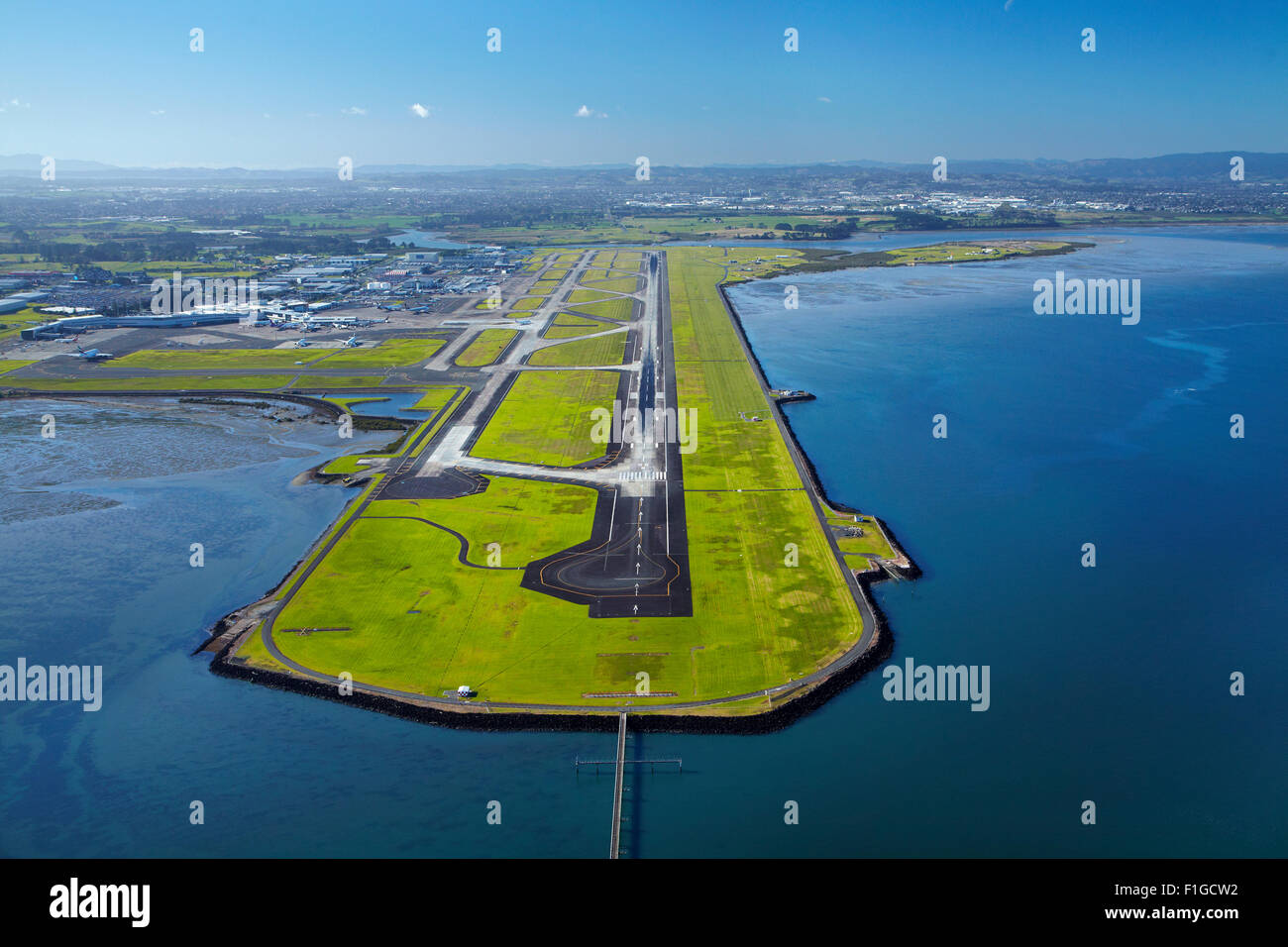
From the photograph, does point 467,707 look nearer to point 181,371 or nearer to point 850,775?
point 850,775

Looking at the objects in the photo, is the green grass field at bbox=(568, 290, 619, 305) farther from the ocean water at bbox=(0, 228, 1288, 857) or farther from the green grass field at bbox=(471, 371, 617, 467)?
the ocean water at bbox=(0, 228, 1288, 857)

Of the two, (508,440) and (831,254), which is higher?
(831,254)

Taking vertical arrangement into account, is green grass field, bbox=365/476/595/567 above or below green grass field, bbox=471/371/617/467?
below

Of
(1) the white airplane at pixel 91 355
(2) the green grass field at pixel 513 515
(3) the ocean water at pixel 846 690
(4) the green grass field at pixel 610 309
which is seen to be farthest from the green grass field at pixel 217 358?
(2) the green grass field at pixel 513 515

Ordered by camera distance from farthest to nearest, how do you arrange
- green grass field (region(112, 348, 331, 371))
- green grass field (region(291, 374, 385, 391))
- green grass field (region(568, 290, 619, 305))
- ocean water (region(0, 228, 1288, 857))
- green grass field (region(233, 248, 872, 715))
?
green grass field (region(568, 290, 619, 305)), green grass field (region(112, 348, 331, 371)), green grass field (region(291, 374, 385, 391)), green grass field (region(233, 248, 872, 715)), ocean water (region(0, 228, 1288, 857))

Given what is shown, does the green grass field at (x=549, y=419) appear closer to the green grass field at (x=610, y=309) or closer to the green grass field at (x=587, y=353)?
the green grass field at (x=587, y=353)

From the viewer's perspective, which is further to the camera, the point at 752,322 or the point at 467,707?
the point at 752,322

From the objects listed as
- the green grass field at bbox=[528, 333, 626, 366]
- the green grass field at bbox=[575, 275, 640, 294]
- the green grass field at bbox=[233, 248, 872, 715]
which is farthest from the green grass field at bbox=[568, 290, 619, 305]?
the green grass field at bbox=[233, 248, 872, 715]

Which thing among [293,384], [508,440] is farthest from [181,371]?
[508,440]
